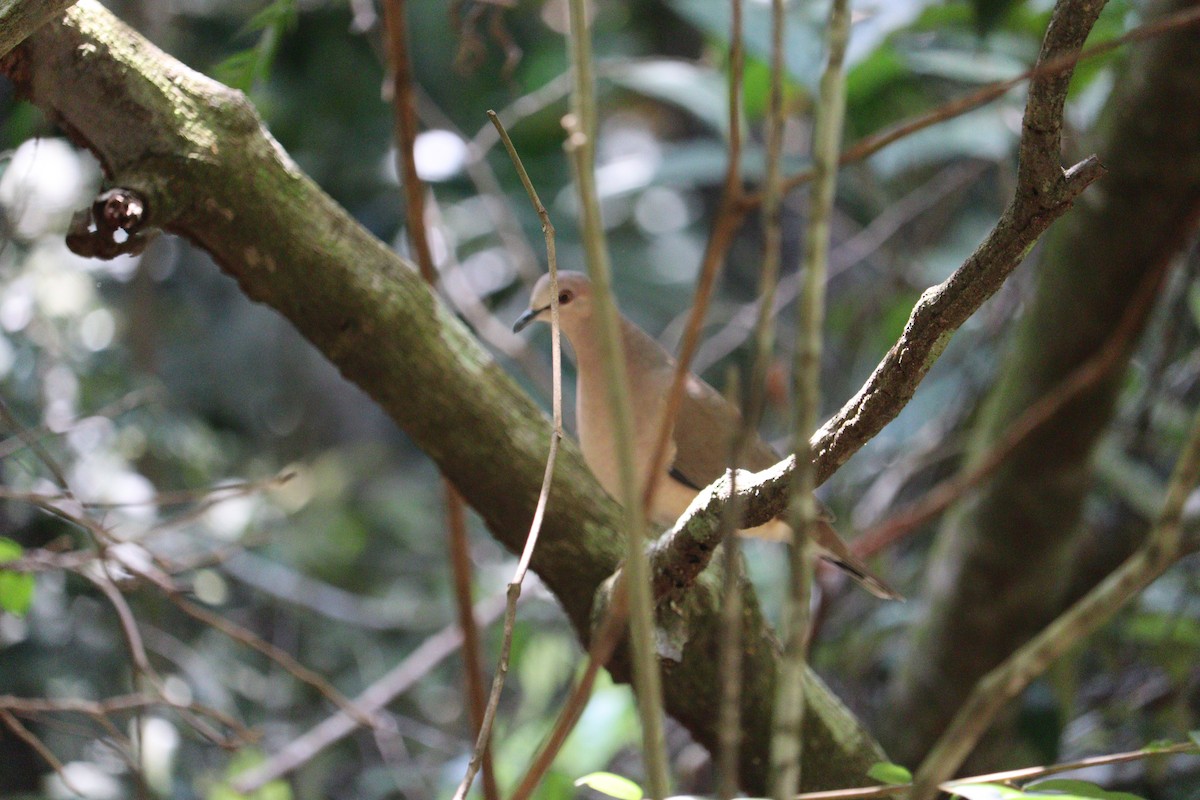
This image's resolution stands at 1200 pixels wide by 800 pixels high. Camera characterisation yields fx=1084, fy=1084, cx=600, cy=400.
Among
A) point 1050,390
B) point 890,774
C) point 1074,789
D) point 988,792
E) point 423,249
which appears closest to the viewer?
point 988,792

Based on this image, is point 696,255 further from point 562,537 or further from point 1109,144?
point 562,537

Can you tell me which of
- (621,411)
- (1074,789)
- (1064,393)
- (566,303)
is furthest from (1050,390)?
(621,411)

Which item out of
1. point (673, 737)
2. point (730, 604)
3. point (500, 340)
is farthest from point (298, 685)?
A: point (730, 604)

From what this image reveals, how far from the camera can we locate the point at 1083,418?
2324mm

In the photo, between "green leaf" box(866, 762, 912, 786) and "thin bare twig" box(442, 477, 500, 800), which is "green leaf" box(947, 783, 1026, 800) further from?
"thin bare twig" box(442, 477, 500, 800)

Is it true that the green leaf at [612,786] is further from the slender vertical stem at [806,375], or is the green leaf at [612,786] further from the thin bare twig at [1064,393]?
the thin bare twig at [1064,393]

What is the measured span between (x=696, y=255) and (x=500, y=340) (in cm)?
272

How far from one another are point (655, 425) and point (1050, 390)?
0.86m

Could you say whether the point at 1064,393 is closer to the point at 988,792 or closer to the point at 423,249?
the point at 423,249

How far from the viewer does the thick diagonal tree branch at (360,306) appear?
1437 mm

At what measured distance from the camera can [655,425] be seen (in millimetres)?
2404

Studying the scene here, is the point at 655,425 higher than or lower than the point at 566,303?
lower

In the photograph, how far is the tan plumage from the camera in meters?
2.23

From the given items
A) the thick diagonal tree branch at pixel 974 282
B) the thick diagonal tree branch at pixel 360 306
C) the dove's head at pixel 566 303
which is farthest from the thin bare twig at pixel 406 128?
the thick diagonal tree branch at pixel 974 282
